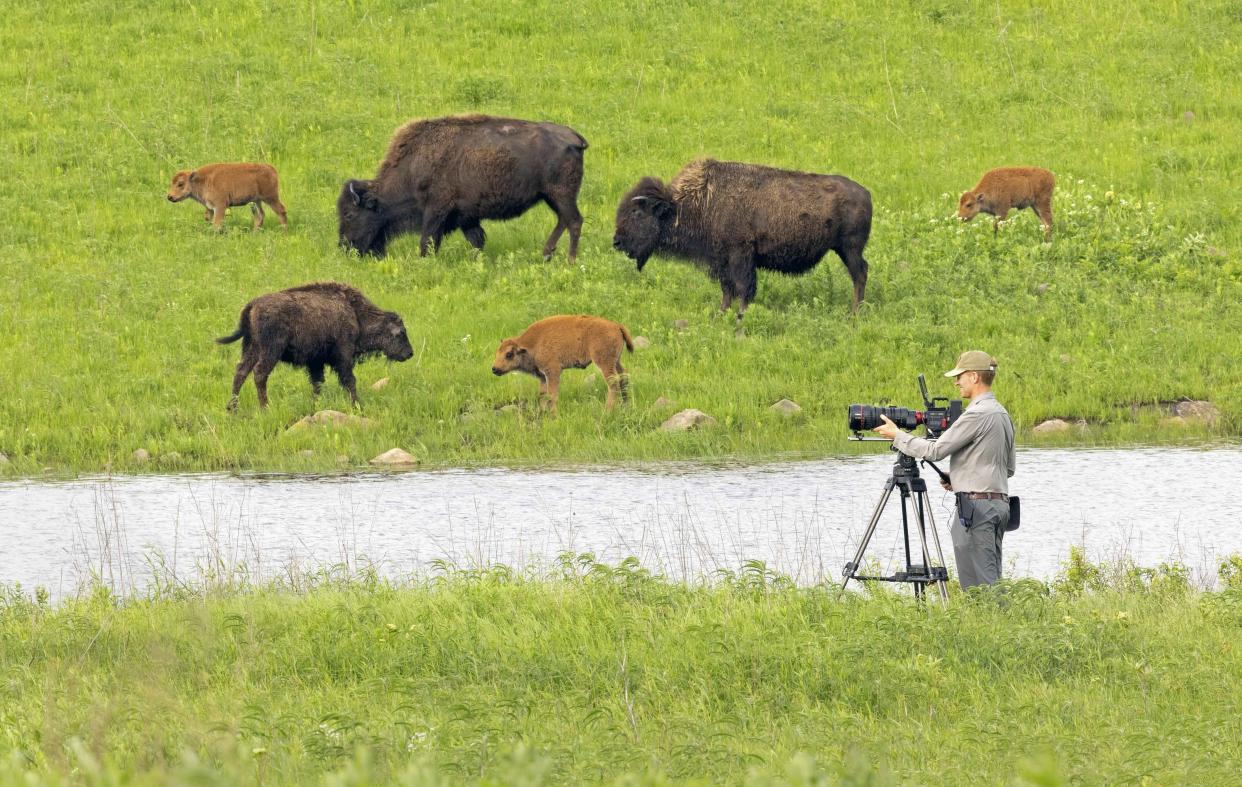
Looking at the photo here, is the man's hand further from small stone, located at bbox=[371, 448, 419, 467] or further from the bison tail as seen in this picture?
the bison tail

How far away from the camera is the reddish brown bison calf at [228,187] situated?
21.6 metres

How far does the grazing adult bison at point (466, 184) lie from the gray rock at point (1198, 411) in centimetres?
781

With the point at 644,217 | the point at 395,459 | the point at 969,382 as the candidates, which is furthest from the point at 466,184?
the point at 969,382

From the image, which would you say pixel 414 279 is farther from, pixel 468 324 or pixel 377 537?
pixel 377 537

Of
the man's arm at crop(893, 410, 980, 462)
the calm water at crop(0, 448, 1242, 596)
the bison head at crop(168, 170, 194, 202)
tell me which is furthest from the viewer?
the bison head at crop(168, 170, 194, 202)

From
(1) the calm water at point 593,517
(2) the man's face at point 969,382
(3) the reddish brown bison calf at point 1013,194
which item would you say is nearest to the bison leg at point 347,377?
(1) the calm water at point 593,517

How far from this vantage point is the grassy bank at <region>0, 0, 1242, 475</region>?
15.8 meters

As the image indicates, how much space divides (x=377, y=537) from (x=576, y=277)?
8.03 meters

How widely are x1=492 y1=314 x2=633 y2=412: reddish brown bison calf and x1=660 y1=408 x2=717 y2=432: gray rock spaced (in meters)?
0.72

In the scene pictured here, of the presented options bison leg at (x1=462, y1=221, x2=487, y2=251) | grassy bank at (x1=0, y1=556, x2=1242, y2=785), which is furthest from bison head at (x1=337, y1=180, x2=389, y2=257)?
grassy bank at (x1=0, y1=556, x2=1242, y2=785)

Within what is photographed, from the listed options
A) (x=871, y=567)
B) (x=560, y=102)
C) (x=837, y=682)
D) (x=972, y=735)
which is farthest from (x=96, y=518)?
(x=560, y=102)

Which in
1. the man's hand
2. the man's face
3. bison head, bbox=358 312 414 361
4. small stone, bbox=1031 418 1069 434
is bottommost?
small stone, bbox=1031 418 1069 434

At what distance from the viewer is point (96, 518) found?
12023mm

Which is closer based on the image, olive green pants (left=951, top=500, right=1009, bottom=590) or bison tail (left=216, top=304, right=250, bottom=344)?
olive green pants (left=951, top=500, right=1009, bottom=590)
